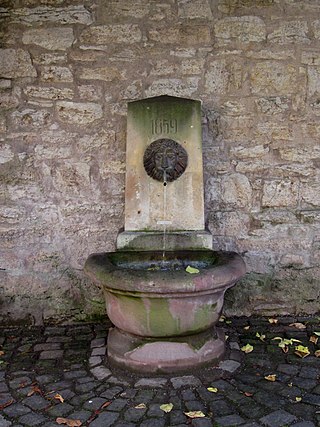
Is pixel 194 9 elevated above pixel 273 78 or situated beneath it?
elevated above

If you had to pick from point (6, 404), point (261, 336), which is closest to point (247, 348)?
point (261, 336)

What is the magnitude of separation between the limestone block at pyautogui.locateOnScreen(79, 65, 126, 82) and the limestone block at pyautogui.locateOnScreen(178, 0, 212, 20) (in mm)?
617

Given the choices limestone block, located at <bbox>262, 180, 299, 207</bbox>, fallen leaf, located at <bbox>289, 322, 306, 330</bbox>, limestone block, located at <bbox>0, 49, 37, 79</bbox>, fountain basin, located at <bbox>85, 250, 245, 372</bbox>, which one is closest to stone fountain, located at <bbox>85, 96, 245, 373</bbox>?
fountain basin, located at <bbox>85, 250, 245, 372</bbox>

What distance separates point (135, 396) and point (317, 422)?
97 cm

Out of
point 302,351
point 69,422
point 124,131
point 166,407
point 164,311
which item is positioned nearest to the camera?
point 69,422

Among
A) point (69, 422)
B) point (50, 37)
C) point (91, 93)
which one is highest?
point (50, 37)

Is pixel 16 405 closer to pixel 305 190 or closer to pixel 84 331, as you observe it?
pixel 84 331

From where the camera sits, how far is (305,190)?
393 centimetres

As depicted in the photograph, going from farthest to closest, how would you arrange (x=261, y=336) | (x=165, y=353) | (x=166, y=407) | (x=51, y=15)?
(x=51, y=15) < (x=261, y=336) < (x=165, y=353) < (x=166, y=407)

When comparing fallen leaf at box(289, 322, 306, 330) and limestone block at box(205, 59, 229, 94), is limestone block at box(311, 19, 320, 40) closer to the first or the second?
limestone block at box(205, 59, 229, 94)

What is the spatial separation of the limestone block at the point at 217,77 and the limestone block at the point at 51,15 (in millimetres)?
981

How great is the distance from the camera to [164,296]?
9.52 feet

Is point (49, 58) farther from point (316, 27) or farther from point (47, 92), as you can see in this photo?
point (316, 27)

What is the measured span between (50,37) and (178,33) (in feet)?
3.10
